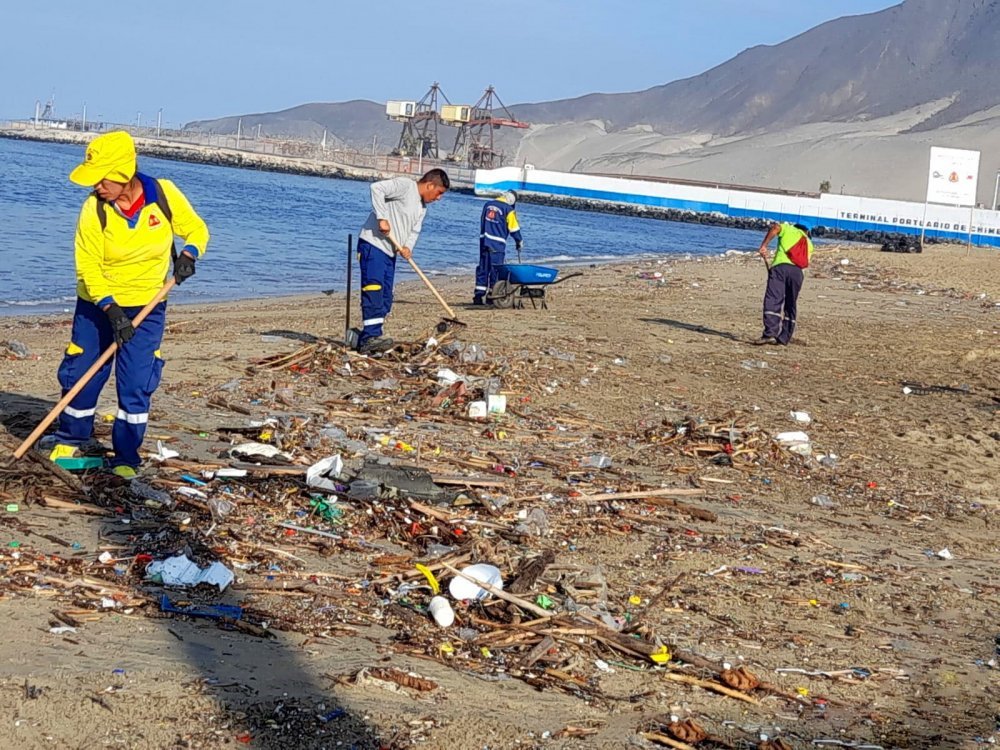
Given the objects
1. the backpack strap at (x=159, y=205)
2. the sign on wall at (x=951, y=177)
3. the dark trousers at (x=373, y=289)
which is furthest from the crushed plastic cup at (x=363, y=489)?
the sign on wall at (x=951, y=177)

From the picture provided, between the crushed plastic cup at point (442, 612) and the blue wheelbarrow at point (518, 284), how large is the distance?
11012 millimetres

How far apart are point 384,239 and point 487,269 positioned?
18.4 feet

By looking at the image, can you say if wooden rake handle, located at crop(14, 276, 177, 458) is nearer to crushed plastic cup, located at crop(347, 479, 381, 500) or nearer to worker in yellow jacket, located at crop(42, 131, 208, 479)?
worker in yellow jacket, located at crop(42, 131, 208, 479)

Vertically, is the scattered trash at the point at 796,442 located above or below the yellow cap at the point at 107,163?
below

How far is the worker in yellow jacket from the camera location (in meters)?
6.54

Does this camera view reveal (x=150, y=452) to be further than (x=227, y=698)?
Yes

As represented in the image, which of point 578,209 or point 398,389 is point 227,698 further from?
point 578,209

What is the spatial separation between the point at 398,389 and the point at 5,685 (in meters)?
6.09

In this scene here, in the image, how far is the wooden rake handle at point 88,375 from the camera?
21.9ft

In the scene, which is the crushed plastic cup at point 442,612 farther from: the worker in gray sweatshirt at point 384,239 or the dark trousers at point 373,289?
the dark trousers at point 373,289

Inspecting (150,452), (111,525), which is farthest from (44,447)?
(111,525)

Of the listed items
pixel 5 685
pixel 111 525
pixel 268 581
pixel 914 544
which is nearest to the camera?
pixel 5 685

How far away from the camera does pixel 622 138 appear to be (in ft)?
597

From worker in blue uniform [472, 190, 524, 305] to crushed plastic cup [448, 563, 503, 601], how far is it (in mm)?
11102
